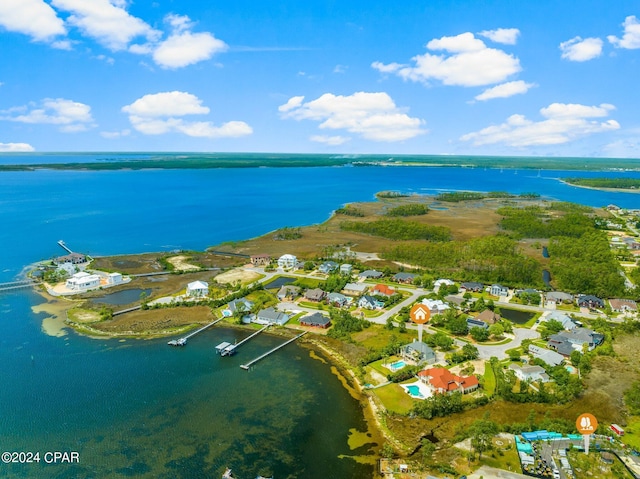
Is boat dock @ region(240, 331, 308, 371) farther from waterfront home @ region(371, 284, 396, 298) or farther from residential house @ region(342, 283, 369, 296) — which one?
waterfront home @ region(371, 284, 396, 298)

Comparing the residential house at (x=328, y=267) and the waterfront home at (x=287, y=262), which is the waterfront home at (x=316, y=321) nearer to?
the residential house at (x=328, y=267)

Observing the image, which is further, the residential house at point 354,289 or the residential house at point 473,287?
the residential house at point 473,287

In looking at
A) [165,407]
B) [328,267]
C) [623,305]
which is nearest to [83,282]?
[165,407]

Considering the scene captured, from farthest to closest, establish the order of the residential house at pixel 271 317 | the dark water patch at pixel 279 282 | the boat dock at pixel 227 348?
the dark water patch at pixel 279 282 < the residential house at pixel 271 317 < the boat dock at pixel 227 348

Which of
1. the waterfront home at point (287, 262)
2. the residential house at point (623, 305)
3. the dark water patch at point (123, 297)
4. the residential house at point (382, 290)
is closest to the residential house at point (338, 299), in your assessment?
the residential house at point (382, 290)

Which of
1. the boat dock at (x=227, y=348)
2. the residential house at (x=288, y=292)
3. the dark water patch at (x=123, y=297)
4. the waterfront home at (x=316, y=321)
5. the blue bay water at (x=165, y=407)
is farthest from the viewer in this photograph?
the dark water patch at (x=123, y=297)

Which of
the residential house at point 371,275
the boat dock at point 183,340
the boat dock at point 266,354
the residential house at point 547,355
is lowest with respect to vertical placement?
the boat dock at point 266,354
